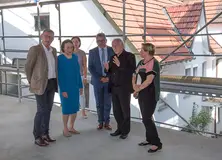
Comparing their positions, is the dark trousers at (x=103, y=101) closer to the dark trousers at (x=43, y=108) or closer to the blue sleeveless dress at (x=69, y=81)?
the blue sleeveless dress at (x=69, y=81)

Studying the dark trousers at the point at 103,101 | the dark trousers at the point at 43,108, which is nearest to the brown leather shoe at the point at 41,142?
the dark trousers at the point at 43,108

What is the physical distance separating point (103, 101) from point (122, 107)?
429 mm

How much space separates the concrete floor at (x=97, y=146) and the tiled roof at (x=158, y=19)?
271 cm

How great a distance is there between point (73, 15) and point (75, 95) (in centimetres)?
425

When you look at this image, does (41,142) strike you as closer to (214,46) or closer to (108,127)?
(108,127)

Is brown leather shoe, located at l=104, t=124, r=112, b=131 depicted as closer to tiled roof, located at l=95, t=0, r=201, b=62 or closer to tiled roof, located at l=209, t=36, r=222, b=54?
tiled roof, located at l=95, t=0, r=201, b=62

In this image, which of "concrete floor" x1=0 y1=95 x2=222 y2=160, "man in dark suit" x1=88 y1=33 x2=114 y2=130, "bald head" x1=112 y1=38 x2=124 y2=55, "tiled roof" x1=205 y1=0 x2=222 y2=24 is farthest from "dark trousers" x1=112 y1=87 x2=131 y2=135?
"tiled roof" x1=205 y1=0 x2=222 y2=24

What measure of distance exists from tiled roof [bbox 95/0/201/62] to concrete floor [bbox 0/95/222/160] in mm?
2706

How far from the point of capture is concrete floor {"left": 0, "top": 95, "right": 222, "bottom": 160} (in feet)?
9.11

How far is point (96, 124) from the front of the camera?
12.5ft

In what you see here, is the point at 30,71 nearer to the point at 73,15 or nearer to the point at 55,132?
the point at 55,132

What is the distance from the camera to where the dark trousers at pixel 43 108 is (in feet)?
9.60

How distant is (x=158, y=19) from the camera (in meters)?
7.28

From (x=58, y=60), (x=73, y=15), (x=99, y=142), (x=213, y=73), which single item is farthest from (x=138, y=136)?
(x=213, y=73)
